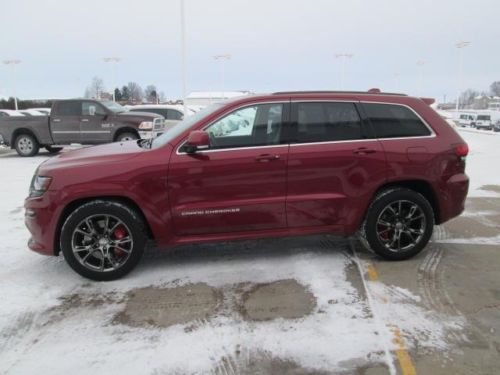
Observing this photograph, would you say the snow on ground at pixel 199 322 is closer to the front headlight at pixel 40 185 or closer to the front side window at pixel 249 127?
the front headlight at pixel 40 185

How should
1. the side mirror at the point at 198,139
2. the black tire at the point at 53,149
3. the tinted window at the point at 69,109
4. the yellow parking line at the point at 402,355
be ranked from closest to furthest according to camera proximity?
the yellow parking line at the point at 402,355 < the side mirror at the point at 198,139 < the tinted window at the point at 69,109 < the black tire at the point at 53,149

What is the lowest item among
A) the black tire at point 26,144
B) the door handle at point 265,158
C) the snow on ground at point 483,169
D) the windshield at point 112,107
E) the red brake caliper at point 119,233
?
the snow on ground at point 483,169

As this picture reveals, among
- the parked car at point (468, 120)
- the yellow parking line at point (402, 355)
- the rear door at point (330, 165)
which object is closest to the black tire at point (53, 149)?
the rear door at point (330, 165)

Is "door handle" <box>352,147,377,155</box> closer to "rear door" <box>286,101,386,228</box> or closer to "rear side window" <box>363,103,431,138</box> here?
"rear door" <box>286,101,386,228</box>

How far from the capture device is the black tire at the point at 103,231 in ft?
14.2

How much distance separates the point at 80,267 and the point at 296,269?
2.16m

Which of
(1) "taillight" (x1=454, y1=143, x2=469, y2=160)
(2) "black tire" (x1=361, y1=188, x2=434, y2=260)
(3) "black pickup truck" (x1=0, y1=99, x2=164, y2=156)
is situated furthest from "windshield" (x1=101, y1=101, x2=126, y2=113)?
(1) "taillight" (x1=454, y1=143, x2=469, y2=160)

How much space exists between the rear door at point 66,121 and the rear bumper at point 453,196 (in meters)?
12.5

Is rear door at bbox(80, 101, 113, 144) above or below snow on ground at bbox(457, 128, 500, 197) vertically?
above

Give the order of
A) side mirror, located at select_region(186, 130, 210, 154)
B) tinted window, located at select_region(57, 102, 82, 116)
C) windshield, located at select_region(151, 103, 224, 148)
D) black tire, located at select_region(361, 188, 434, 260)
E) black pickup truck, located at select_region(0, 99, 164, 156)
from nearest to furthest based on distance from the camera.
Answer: side mirror, located at select_region(186, 130, 210, 154) < windshield, located at select_region(151, 103, 224, 148) < black tire, located at select_region(361, 188, 434, 260) < black pickup truck, located at select_region(0, 99, 164, 156) < tinted window, located at select_region(57, 102, 82, 116)

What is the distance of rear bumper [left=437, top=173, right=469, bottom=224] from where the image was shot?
192 inches

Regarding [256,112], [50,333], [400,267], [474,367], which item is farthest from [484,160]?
[50,333]

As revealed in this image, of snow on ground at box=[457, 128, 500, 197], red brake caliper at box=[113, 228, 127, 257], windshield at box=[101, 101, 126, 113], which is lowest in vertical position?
snow on ground at box=[457, 128, 500, 197]

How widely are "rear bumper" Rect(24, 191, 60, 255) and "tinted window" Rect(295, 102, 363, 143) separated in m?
2.51
